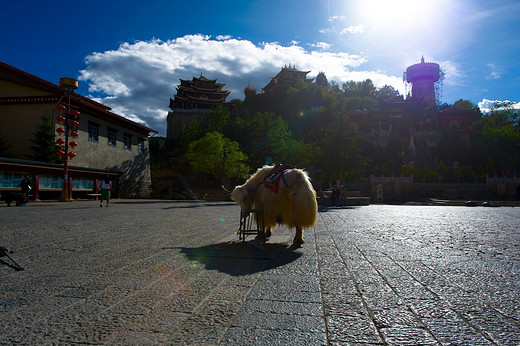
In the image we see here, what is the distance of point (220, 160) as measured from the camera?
30.6m

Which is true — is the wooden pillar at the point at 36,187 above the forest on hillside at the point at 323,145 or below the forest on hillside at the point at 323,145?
below

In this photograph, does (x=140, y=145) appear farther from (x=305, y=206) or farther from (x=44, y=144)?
(x=305, y=206)

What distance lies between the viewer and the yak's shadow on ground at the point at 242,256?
3.59m

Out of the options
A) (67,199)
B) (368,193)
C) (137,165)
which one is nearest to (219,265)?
(67,199)

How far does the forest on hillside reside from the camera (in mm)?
30297

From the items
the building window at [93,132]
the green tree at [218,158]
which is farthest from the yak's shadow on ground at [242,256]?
the building window at [93,132]

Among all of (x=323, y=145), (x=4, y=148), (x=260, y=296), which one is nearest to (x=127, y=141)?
(x=4, y=148)

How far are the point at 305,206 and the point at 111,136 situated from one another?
2959 centimetres

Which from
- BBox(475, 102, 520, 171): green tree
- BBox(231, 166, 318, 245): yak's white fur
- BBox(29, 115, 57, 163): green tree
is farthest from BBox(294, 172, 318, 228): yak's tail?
BBox(475, 102, 520, 171): green tree

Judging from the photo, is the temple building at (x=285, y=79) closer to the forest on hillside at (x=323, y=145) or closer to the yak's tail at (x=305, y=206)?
the forest on hillside at (x=323, y=145)

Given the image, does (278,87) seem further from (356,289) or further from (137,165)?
(356,289)

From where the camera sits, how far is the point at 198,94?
61.4 meters

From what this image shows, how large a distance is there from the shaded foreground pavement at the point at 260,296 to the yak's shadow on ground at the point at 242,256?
21mm

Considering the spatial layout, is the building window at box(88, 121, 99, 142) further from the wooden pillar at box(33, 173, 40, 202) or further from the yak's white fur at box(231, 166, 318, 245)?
the yak's white fur at box(231, 166, 318, 245)
